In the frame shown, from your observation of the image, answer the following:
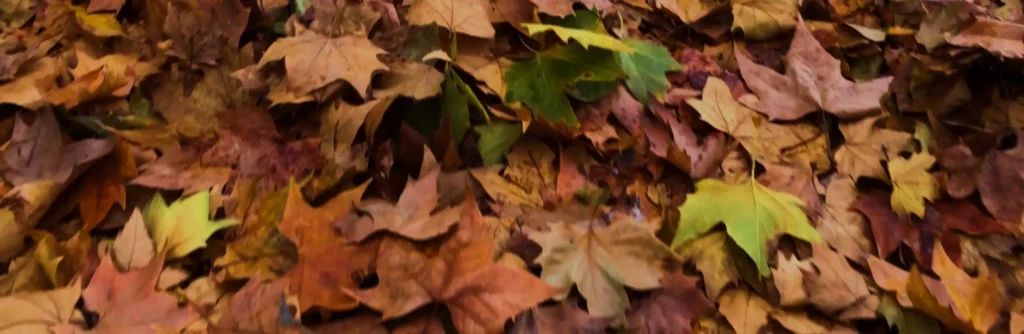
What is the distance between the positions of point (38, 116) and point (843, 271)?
0.92m

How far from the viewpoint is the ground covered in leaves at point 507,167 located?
2.11ft

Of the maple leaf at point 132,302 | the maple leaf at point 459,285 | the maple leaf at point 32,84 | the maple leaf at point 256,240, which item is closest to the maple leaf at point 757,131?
the maple leaf at point 459,285

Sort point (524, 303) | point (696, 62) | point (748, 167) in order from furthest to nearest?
point (696, 62)
point (748, 167)
point (524, 303)

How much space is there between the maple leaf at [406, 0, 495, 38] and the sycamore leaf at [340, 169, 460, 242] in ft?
0.69

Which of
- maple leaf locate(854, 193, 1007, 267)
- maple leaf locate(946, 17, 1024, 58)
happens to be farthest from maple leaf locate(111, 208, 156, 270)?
maple leaf locate(946, 17, 1024, 58)

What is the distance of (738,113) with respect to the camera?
0.85 metres

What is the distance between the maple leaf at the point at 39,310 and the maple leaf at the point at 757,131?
28.2 inches

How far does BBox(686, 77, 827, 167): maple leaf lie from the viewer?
83 centimetres

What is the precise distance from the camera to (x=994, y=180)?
0.78 meters

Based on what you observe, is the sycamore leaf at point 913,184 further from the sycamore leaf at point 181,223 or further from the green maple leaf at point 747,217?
the sycamore leaf at point 181,223

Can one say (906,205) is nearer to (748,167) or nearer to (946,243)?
(946,243)

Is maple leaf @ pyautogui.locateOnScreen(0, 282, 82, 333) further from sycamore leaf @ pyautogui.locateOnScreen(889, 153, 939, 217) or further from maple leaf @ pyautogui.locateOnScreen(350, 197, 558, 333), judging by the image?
sycamore leaf @ pyautogui.locateOnScreen(889, 153, 939, 217)

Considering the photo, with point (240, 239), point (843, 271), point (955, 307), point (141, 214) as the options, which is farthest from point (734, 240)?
point (141, 214)

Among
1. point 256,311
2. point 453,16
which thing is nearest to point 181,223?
point 256,311
